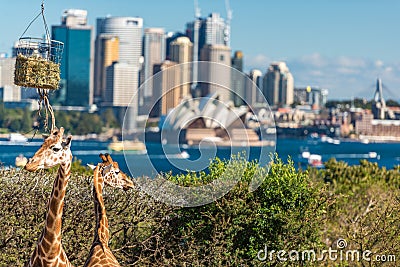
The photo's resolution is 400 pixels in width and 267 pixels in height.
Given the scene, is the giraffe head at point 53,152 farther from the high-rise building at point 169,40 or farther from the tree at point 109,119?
the high-rise building at point 169,40

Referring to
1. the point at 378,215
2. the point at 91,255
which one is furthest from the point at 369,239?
the point at 91,255

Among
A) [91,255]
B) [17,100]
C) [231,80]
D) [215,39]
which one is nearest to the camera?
[91,255]

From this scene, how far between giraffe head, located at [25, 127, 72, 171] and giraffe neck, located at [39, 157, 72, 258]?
114 millimetres

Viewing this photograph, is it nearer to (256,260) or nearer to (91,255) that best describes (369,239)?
(256,260)

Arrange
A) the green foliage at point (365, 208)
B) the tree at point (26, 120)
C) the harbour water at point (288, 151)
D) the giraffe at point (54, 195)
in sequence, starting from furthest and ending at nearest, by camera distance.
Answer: the tree at point (26, 120) → the harbour water at point (288, 151) → the green foliage at point (365, 208) → the giraffe at point (54, 195)

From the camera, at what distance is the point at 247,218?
1460 cm

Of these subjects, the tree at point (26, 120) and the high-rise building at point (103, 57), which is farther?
the high-rise building at point (103, 57)

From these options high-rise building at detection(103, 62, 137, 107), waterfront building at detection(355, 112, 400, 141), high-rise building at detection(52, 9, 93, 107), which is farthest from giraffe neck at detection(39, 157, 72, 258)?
waterfront building at detection(355, 112, 400, 141)

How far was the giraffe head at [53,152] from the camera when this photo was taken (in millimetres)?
7763

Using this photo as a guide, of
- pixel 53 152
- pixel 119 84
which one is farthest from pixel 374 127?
pixel 53 152

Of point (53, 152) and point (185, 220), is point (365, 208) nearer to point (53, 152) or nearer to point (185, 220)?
point (185, 220)

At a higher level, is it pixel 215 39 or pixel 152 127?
pixel 215 39

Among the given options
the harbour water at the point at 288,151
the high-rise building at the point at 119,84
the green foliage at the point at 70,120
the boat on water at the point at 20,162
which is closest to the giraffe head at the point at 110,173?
the boat on water at the point at 20,162

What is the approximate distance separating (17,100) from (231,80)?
82.2 m
